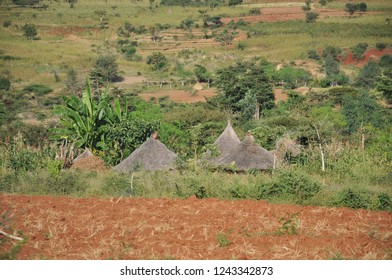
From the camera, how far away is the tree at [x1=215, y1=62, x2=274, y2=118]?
2575cm

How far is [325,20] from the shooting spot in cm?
5416

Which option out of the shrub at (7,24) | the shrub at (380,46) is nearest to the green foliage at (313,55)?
the shrub at (380,46)

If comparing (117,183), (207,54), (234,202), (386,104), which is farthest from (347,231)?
(207,54)

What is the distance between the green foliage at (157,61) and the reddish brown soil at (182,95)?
7375 mm

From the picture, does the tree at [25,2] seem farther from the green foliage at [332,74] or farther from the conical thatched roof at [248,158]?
the conical thatched roof at [248,158]

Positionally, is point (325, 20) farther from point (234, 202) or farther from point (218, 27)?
point (234, 202)

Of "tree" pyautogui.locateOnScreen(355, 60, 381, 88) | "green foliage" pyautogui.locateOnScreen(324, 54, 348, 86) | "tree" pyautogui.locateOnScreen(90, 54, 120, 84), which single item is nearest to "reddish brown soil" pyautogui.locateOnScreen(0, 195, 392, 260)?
"tree" pyautogui.locateOnScreen(355, 60, 381, 88)

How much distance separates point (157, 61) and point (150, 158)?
31.7 m

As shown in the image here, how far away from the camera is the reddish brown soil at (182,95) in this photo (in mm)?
31981

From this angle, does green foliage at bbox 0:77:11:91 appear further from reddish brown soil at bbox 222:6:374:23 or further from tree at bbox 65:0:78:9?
reddish brown soil at bbox 222:6:374:23

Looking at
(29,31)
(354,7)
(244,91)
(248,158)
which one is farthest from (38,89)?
(354,7)

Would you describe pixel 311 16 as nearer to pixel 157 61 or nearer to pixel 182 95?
pixel 157 61

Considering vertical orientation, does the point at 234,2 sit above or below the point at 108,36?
above

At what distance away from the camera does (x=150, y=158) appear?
11625 mm
